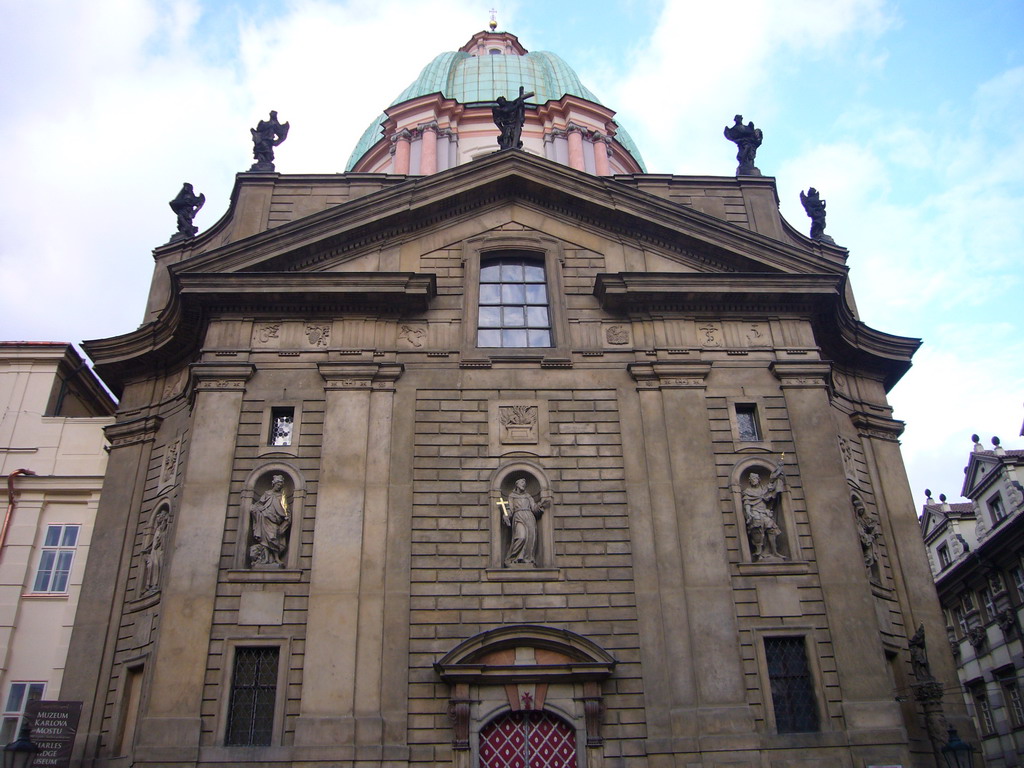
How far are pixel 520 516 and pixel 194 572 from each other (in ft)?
20.3

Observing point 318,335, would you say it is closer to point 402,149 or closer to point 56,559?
point 56,559

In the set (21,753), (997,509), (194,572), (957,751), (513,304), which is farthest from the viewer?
(997,509)

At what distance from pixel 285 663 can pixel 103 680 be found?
4.53m

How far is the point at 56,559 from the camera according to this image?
2155 centimetres

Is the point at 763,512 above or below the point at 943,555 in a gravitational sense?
below

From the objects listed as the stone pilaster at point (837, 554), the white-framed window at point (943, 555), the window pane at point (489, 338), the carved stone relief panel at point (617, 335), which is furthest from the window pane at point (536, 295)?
the white-framed window at point (943, 555)

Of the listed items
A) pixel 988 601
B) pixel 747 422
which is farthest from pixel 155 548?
pixel 988 601

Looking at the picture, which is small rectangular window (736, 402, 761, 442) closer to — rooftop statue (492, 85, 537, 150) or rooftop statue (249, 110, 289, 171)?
rooftop statue (492, 85, 537, 150)

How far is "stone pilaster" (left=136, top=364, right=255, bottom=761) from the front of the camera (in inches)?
632

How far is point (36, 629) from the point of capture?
20625mm

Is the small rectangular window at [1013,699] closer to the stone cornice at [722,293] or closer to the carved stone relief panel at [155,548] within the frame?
the stone cornice at [722,293]

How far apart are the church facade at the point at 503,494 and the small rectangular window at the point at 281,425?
2.6 inches

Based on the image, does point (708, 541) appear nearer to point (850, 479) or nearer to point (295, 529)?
point (850, 479)

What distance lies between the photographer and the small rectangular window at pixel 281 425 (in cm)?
1916
